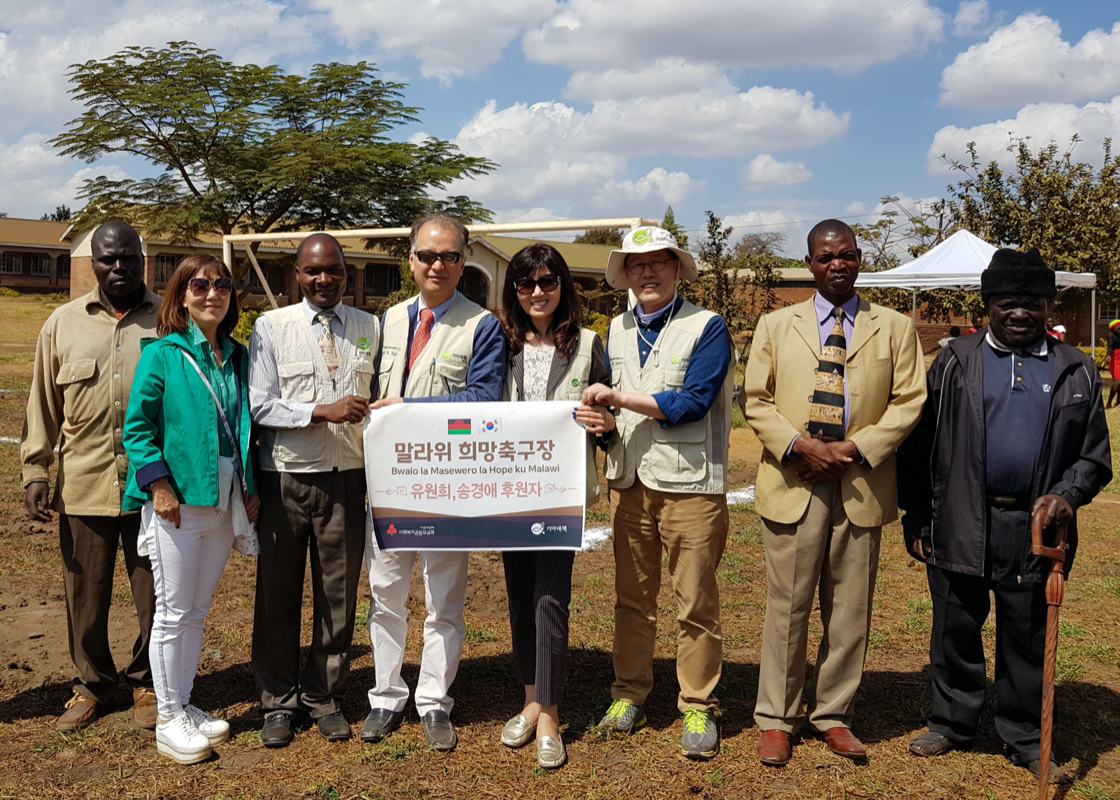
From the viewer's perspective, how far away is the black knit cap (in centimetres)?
400

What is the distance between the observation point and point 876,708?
188 inches

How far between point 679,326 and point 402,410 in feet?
4.33

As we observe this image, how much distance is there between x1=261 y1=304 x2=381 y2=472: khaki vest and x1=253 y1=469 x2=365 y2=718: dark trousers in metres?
0.07

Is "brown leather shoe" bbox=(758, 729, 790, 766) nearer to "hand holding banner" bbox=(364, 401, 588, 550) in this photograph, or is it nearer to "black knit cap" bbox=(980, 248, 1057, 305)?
"hand holding banner" bbox=(364, 401, 588, 550)

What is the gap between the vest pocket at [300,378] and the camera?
4.18 meters

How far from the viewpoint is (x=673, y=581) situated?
435 centimetres

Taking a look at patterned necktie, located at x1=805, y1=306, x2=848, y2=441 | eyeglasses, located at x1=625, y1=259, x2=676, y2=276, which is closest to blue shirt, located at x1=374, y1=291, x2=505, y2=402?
eyeglasses, located at x1=625, y1=259, x2=676, y2=276

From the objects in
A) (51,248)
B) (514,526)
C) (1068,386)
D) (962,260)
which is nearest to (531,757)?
(514,526)

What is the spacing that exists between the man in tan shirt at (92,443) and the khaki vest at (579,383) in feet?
6.11

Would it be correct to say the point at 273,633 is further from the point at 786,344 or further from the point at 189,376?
the point at 786,344

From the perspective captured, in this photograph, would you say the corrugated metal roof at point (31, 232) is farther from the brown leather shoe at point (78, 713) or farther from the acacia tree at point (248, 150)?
the brown leather shoe at point (78, 713)

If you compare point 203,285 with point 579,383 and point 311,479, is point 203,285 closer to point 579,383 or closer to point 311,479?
point 311,479

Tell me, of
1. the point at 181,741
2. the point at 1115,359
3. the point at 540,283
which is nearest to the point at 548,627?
the point at 540,283

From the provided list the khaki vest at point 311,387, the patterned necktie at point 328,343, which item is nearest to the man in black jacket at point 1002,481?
the khaki vest at point 311,387
